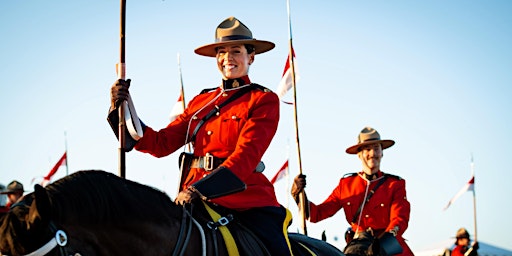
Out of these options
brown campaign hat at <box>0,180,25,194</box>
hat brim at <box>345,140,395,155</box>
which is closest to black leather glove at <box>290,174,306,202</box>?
hat brim at <box>345,140,395,155</box>

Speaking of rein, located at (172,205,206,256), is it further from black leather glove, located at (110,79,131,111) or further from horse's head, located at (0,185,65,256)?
horse's head, located at (0,185,65,256)

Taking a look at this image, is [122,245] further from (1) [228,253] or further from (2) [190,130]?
(2) [190,130]

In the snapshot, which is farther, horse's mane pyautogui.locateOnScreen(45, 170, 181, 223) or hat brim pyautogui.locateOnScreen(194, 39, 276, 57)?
hat brim pyautogui.locateOnScreen(194, 39, 276, 57)

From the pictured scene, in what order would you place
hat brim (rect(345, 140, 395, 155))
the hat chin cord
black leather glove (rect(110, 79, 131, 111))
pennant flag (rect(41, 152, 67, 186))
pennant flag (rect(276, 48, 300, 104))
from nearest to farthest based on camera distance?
black leather glove (rect(110, 79, 131, 111)), the hat chin cord, hat brim (rect(345, 140, 395, 155)), pennant flag (rect(276, 48, 300, 104)), pennant flag (rect(41, 152, 67, 186))

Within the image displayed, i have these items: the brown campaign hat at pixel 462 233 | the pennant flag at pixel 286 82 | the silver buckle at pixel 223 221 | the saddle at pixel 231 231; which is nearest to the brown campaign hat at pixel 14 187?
the pennant flag at pixel 286 82

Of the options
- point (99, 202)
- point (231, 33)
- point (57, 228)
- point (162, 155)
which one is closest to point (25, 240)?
point (57, 228)

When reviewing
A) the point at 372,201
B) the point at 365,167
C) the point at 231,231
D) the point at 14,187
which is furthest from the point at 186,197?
the point at 14,187

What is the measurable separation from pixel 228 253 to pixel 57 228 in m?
1.41

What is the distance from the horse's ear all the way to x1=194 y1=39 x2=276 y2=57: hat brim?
8.29 ft

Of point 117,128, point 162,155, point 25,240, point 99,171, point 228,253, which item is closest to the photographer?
point 25,240

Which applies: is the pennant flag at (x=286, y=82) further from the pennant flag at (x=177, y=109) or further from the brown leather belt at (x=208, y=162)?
the brown leather belt at (x=208, y=162)

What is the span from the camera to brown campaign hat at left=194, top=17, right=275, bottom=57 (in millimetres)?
6598

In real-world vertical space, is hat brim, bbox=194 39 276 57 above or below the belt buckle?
above

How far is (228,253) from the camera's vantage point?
5.53m
